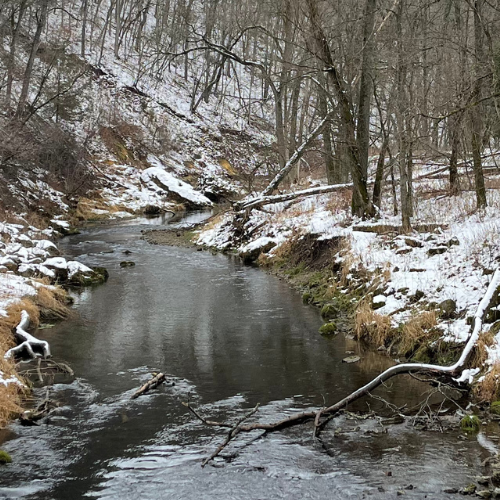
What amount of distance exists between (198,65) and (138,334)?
167 feet

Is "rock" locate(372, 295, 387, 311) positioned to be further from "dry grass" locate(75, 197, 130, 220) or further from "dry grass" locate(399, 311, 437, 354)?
"dry grass" locate(75, 197, 130, 220)

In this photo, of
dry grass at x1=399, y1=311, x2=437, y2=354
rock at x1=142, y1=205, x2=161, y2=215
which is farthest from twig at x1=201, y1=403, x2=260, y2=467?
rock at x1=142, y1=205, x2=161, y2=215

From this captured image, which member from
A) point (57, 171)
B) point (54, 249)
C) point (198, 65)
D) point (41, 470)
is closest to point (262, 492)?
point (41, 470)

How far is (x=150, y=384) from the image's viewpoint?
7.58 metres

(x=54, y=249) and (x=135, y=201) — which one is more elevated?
(x=135, y=201)

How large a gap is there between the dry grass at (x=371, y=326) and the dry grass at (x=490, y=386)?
2.41m

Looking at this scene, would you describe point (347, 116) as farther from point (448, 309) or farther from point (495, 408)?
point (495, 408)

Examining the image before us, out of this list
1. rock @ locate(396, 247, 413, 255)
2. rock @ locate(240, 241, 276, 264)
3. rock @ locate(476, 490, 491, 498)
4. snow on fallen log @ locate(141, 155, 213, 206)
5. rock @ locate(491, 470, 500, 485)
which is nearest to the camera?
rock @ locate(476, 490, 491, 498)

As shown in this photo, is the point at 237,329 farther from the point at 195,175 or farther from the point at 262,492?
the point at 195,175

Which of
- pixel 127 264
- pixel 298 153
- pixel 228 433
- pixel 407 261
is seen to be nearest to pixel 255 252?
pixel 298 153

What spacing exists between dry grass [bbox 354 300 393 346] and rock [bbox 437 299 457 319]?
0.89m

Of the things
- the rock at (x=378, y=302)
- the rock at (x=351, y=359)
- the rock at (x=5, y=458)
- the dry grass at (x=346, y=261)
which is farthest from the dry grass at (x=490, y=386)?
the dry grass at (x=346, y=261)

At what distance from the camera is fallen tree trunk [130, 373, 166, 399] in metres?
7.32

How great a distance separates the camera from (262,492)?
506 centimetres
